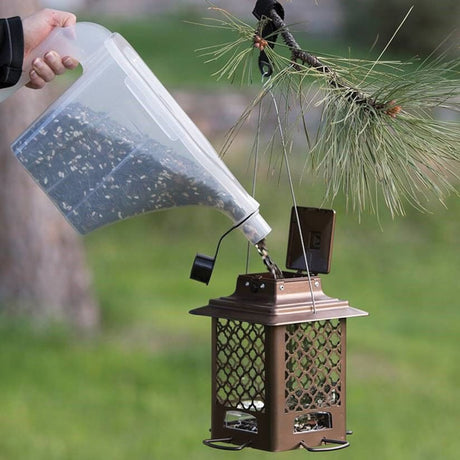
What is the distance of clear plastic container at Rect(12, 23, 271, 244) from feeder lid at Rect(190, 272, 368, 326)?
91mm

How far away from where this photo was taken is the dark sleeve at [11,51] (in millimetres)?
1662

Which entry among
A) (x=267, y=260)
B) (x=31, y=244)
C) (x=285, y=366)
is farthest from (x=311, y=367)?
(x=31, y=244)

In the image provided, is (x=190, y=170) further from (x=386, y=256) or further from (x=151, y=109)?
(x=386, y=256)

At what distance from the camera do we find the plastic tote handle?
5.10 ft

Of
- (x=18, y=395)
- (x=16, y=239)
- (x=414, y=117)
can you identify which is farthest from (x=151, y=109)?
(x=16, y=239)

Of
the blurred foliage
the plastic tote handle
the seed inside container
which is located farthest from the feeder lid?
the blurred foliage

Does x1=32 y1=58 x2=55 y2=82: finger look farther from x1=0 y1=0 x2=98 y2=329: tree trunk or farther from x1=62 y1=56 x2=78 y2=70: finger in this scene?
x1=0 y1=0 x2=98 y2=329: tree trunk

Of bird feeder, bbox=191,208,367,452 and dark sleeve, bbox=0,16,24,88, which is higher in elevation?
dark sleeve, bbox=0,16,24,88

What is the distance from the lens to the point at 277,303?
1558 mm

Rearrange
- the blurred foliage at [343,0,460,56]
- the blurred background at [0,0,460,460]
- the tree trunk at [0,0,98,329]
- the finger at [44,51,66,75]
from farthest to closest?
the blurred foliage at [343,0,460,56] < the tree trunk at [0,0,98,329] < the blurred background at [0,0,460,460] < the finger at [44,51,66,75]

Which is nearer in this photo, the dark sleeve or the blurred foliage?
the dark sleeve

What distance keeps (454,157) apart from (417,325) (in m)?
4.00

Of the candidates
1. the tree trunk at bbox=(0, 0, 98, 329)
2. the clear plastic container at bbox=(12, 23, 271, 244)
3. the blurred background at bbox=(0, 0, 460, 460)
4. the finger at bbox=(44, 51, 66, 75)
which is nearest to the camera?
the clear plastic container at bbox=(12, 23, 271, 244)

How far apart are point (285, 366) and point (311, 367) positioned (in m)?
0.07
